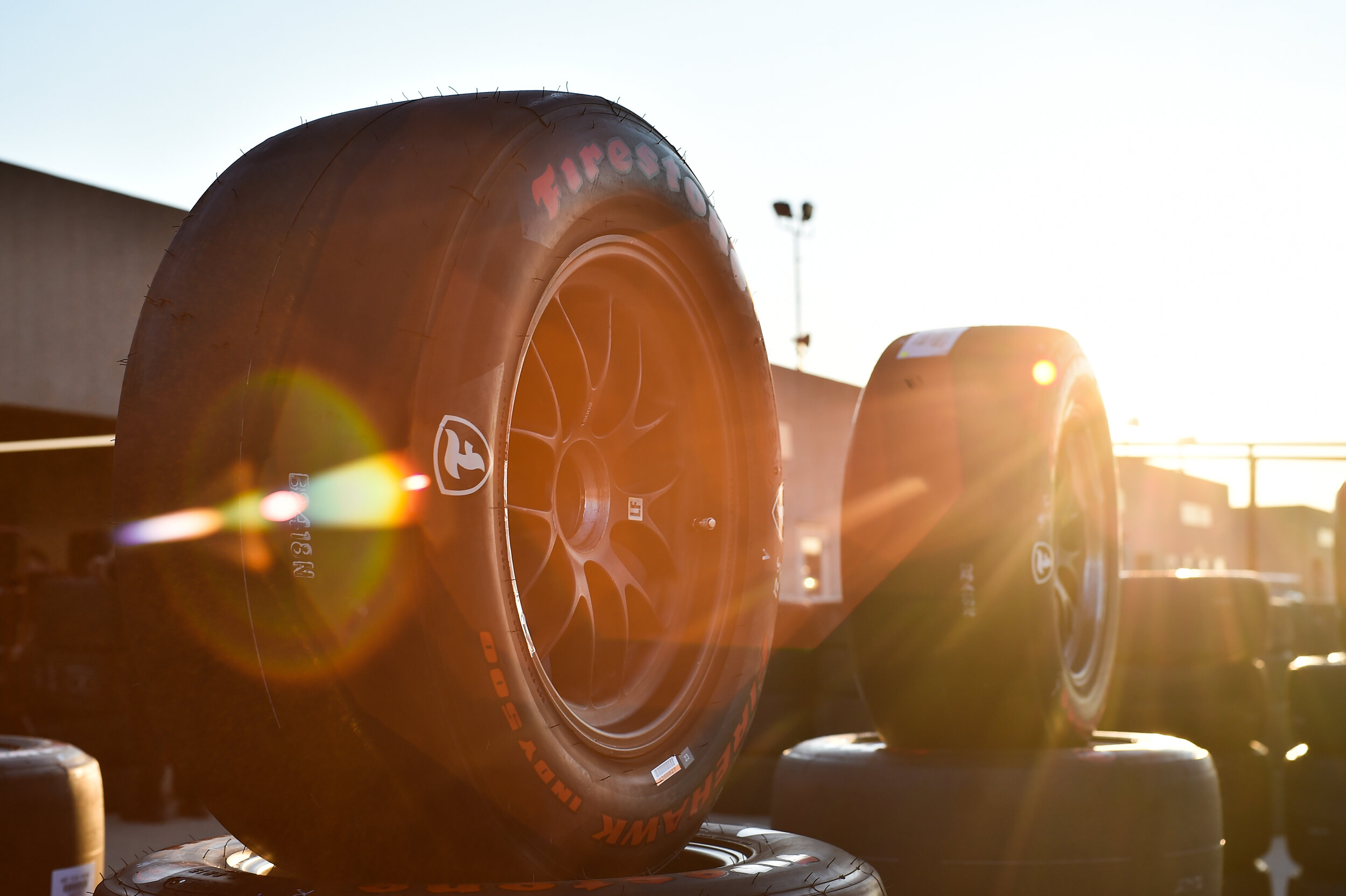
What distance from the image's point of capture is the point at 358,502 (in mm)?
1437

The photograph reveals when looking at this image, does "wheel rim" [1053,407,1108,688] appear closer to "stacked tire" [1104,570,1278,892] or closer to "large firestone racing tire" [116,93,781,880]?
"stacked tire" [1104,570,1278,892]

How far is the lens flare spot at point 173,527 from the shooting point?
4.89ft

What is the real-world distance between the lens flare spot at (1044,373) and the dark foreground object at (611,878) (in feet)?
5.75

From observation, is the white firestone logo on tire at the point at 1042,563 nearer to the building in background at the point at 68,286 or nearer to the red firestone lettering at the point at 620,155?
the red firestone lettering at the point at 620,155

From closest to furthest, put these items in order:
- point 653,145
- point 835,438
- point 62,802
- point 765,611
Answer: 1. point 653,145
2. point 765,611
3. point 62,802
4. point 835,438

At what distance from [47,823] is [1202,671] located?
16.0 feet

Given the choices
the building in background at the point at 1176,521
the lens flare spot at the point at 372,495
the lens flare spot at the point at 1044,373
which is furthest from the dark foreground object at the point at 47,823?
the building in background at the point at 1176,521

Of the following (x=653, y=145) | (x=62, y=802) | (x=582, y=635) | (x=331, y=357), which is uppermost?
(x=653, y=145)

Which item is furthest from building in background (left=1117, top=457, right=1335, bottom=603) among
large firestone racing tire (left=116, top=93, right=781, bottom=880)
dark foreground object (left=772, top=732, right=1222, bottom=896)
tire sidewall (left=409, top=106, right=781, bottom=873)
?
large firestone racing tire (left=116, top=93, right=781, bottom=880)

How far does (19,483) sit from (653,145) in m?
20.3

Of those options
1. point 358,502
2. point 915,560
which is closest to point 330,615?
point 358,502

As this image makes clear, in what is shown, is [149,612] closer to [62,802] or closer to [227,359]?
[227,359]

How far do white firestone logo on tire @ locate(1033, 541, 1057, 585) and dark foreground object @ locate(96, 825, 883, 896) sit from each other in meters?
1.41

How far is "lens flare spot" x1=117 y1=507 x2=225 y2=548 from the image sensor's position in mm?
1491
